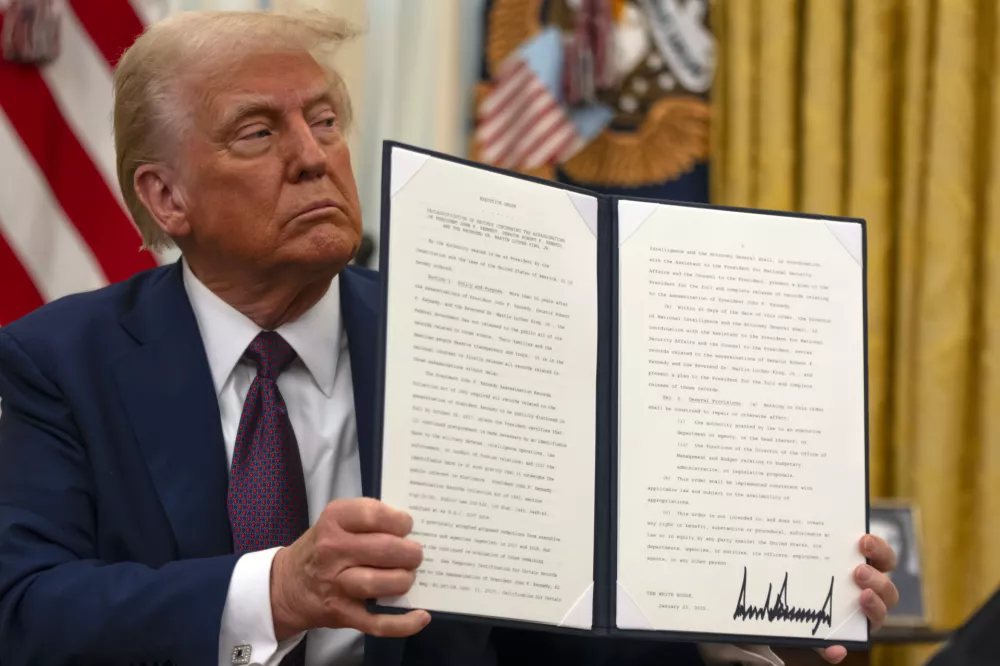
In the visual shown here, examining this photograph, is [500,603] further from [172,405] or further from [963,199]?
[963,199]

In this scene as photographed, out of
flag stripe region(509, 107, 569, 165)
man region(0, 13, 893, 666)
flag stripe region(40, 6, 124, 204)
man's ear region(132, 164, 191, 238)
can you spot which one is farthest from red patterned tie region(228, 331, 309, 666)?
flag stripe region(509, 107, 569, 165)

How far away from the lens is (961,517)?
8.36 feet

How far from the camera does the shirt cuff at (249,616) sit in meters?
1.31

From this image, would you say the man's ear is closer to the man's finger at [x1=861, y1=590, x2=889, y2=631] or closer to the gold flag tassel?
the gold flag tassel

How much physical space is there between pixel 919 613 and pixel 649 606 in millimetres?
1260

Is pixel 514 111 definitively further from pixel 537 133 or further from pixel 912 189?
pixel 912 189

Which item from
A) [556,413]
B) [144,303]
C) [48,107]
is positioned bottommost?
[556,413]

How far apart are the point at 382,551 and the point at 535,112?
1655 mm

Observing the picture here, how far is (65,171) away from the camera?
2.46 m

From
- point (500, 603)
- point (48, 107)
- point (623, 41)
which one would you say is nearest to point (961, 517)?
point (623, 41)

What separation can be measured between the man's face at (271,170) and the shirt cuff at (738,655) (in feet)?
2.36

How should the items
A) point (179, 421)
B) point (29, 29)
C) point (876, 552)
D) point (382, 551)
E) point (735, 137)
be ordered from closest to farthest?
point (382, 551) < point (876, 552) < point (179, 421) < point (29, 29) < point (735, 137)

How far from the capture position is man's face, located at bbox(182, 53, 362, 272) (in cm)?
156
